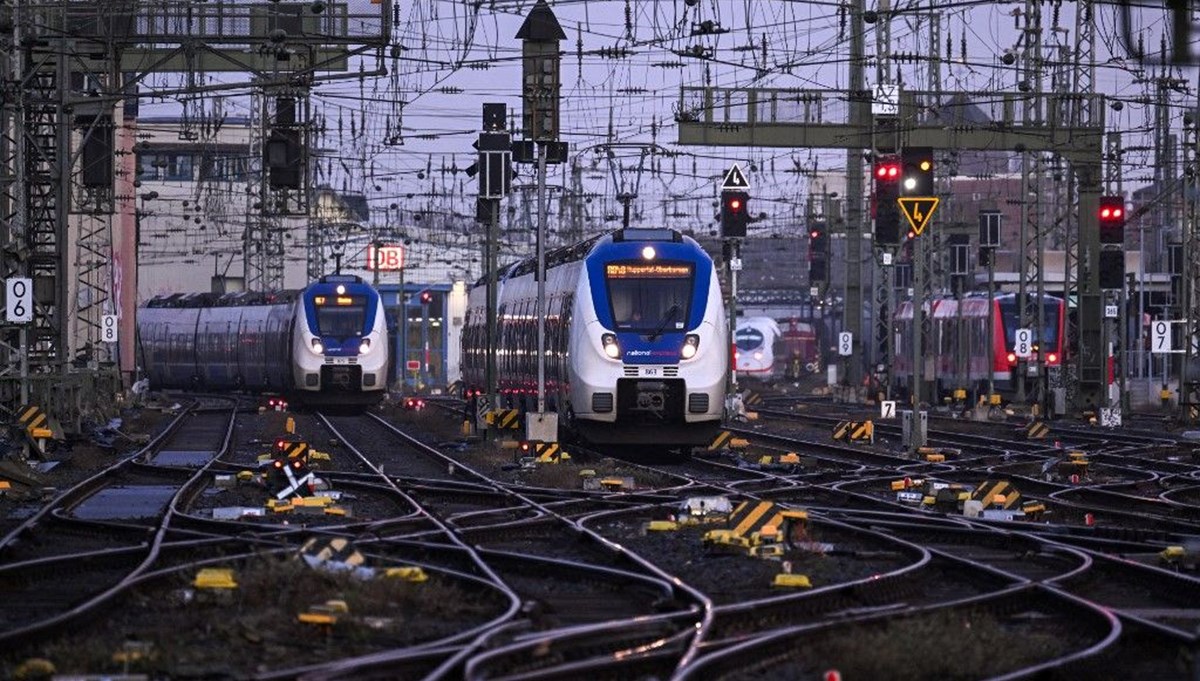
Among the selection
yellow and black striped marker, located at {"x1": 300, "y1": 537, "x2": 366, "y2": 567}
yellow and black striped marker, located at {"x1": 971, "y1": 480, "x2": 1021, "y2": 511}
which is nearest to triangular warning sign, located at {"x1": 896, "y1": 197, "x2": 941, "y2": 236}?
yellow and black striped marker, located at {"x1": 971, "y1": 480, "x2": 1021, "y2": 511}

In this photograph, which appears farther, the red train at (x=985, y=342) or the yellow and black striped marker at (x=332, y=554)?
the red train at (x=985, y=342)

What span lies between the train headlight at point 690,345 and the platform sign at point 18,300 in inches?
386

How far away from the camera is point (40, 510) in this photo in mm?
20719

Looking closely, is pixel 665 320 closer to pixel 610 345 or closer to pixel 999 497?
pixel 610 345

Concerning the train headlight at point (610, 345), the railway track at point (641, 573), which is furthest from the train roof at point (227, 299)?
the railway track at point (641, 573)

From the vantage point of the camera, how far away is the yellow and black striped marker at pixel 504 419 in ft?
115

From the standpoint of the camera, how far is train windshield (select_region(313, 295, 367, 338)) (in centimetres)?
5078

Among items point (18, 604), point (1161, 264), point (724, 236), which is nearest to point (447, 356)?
point (1161, 264)

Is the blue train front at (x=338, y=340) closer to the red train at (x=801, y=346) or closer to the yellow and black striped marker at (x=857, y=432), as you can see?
the yellow and black striped marker at (x=857, y=432)

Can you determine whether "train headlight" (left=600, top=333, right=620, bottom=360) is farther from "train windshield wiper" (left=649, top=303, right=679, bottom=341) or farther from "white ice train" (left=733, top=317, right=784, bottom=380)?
"white ice train" (left=733, top=317, right=784, bottom=380)

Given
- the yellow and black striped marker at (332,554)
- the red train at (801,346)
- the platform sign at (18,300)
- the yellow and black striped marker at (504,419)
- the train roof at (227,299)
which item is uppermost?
the train roof at (227,299)

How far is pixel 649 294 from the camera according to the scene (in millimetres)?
29094

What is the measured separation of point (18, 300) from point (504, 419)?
8.50m

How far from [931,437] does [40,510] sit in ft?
72.5
